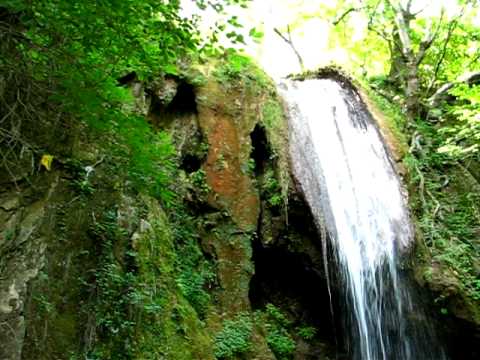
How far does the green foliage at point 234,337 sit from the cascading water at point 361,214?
167cm

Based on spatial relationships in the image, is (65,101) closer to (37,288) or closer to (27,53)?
(27,53)

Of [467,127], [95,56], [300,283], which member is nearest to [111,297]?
[95,56]

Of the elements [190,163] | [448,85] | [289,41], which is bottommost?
[190,163]

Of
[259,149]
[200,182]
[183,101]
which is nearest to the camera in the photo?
[200,182]

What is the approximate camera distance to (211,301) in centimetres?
646

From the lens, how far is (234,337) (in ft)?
20.1

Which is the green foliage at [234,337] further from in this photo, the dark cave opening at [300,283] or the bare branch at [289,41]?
the bare branch at [289,41]

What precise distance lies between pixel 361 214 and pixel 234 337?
9.82ft

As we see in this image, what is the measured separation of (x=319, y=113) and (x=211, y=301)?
4.43m

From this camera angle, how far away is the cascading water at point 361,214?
7.07m

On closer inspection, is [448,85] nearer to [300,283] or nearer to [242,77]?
[242,77]

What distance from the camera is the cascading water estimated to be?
707 cm

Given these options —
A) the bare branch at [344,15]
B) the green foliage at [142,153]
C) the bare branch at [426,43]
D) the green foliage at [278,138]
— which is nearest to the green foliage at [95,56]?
the green foliage at [142,153]

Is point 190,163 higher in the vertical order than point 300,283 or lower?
higher
